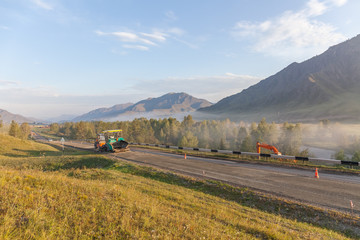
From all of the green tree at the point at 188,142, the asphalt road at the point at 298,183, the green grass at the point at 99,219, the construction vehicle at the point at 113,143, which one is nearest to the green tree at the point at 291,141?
the green tree at the point at 188,142

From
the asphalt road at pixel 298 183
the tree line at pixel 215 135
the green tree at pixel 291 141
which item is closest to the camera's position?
the asphalt road at pixel 298 183

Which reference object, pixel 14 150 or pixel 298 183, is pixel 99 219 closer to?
pixel 298 183

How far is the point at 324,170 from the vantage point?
17.5m

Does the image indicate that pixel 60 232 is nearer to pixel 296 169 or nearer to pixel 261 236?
pixel 261 236

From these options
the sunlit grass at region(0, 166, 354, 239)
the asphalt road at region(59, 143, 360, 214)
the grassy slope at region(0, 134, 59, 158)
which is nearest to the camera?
the sunlit grass at region(0, 166, 354, 239)

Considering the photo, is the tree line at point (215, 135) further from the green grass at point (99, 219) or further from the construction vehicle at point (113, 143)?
the green grass at point (99, 219)

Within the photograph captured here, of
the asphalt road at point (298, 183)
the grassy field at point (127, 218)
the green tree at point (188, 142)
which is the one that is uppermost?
the grassy field at point (127, 218)

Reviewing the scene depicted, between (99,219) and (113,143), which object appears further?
(113,143)

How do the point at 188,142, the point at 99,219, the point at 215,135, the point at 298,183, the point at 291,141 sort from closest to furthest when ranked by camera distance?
1. the point at 99,219
2. the point at 298,183
3. the point at 291,141
4. the point at 188,142
5. the point at 215,135

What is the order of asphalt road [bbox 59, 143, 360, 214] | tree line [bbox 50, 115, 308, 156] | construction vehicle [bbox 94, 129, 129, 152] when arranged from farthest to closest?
tree line [bbox 50, 115, 308, 156], construction vehicle [bbox 94, 129, 129, 152], asphalt road [bbox 59, 143, 360, 214]

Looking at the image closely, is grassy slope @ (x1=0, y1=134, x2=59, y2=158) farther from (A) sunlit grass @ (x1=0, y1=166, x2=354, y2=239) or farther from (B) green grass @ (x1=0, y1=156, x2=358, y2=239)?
(A) sunlit grass @ (x1=0, y1=166, x2=354, y2=239)

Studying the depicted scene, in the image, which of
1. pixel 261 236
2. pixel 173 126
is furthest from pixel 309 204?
pixel 173 126

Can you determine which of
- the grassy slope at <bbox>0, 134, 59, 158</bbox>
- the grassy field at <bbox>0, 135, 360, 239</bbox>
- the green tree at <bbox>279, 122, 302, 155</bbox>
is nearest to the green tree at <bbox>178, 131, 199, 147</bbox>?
the green tree at <bbox>279, 122, 302, 155</bbox>

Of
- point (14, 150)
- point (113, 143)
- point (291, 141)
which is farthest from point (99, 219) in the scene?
point (291, 141)
